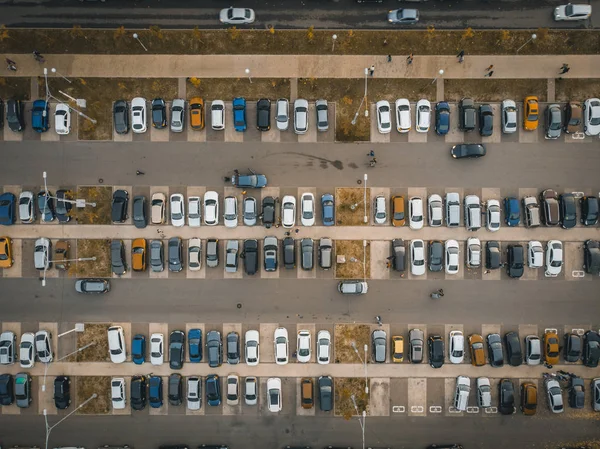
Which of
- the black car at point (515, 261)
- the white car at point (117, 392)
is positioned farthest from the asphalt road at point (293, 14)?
the white car at point (117, 392)

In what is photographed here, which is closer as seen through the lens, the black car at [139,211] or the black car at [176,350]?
the black car at [139,211]

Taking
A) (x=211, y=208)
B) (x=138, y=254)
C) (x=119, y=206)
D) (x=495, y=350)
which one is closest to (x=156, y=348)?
(x=138, y=254)

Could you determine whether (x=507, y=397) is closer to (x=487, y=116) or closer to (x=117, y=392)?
(x=487, y=116)

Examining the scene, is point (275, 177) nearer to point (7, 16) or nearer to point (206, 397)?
point (206, 397)

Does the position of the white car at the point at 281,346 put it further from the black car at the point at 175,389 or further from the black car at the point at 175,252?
the black car at the point at 175,252

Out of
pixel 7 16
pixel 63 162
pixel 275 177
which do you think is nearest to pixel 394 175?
pixel 275 177

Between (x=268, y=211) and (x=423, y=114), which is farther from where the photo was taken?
(x=268, y=211)
